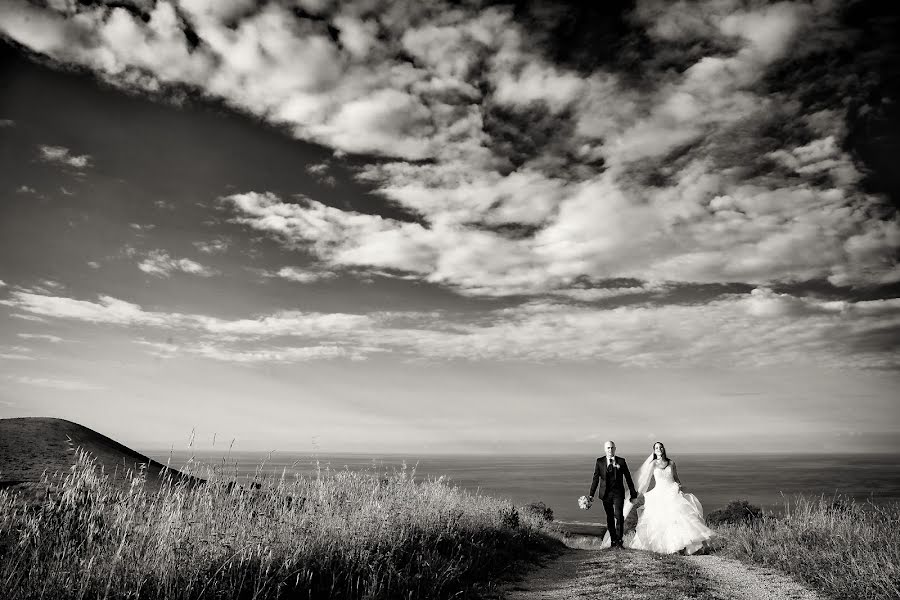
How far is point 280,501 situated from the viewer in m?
7.15

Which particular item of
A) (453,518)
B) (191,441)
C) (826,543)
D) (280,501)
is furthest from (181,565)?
Answer: (826,543)

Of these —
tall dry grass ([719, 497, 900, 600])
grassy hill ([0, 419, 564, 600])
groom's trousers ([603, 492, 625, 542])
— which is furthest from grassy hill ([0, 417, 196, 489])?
tall dry grass ([719, 497, 900, 600])

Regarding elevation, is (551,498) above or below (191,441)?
below

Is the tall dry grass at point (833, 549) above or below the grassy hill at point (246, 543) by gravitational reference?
below

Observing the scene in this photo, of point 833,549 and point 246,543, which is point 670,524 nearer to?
point 833,549

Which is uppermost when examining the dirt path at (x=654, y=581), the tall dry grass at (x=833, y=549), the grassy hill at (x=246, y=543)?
the grassy hill at (x=246, y=543)

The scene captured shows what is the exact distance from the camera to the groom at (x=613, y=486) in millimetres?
12195

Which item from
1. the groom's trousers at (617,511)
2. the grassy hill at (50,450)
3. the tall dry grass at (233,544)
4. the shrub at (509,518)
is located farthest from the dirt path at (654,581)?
the grassy hill at (50,450)

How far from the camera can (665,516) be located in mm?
11984

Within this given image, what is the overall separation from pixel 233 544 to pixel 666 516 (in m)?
10.4

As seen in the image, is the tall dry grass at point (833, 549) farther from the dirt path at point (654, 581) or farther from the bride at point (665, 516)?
the bride at point (665, 516)

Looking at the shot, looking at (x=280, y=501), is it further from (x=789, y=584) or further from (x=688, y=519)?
(x=688, y=519)

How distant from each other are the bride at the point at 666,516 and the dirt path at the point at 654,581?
1.18m

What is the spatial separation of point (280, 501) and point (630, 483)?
29.1ft
